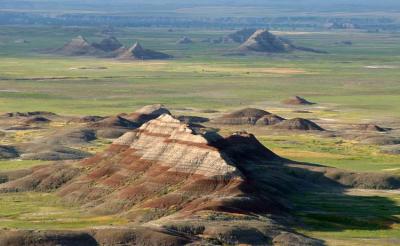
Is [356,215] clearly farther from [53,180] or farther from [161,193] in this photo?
[53,180]

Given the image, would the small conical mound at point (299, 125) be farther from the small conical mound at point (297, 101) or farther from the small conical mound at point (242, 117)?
the small conical mound at point (297, 101)

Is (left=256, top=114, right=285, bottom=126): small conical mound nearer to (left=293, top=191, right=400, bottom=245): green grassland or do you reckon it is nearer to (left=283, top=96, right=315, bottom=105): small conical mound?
(left=283, top=96, right=315, bottom=105): small conical mound

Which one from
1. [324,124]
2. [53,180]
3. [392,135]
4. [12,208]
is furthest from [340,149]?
[12,208]

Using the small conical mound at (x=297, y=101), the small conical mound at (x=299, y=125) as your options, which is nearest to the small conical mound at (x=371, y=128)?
the small conical mound at (x=299, y=125)

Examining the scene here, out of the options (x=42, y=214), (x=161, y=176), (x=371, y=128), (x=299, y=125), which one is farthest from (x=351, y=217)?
(x=299, y=125)

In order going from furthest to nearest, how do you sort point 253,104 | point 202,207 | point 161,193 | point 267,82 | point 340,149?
point 267,82
point 253,104
point 340,149
point 161,193
point 202,207

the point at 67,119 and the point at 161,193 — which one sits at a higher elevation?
the point at 161,193
